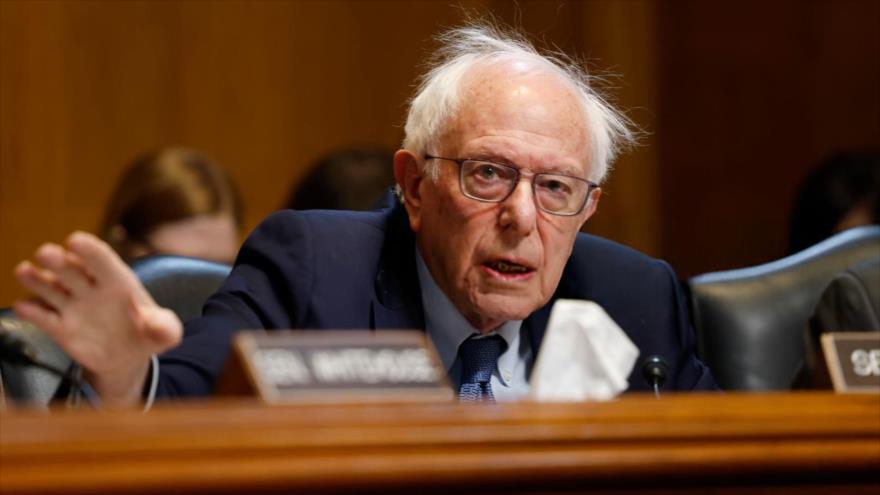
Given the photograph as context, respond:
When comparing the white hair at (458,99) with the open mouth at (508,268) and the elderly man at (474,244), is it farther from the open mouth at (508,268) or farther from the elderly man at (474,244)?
the open mouth at (508,268)

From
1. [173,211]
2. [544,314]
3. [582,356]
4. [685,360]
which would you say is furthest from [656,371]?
[173,211]

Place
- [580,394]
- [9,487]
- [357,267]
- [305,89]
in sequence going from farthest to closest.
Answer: [305,89] → [357,267] → [580,394] → [9,487]

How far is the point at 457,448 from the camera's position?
3.59 feet

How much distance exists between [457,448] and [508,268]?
3.61 ft

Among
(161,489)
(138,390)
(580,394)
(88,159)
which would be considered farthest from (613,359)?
(88,159)

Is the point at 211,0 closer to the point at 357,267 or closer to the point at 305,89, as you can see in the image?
the point at 305,89

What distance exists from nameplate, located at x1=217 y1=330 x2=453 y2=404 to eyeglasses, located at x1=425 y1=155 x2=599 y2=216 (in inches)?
35.3

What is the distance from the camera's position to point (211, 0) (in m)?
4.82

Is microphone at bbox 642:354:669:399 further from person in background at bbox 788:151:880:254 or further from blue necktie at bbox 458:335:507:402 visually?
person in background at bbox 788:151:880:254

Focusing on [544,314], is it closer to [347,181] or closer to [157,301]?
[157,301]

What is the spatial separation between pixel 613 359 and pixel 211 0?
3.60m

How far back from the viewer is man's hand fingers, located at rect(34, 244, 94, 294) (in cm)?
133

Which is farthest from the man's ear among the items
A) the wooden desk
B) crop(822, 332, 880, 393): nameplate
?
the wooden desk

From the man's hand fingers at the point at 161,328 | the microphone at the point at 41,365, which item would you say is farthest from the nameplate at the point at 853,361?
the microphone at the point at 41,365
